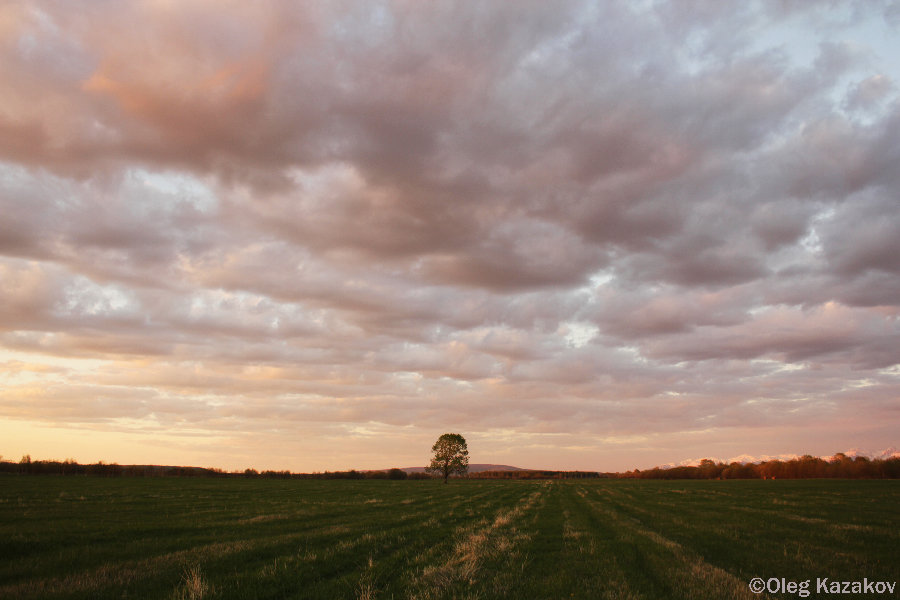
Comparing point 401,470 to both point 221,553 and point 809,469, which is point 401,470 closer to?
point 809,469

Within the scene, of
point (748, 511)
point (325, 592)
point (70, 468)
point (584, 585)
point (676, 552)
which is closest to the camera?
point (325, 592)

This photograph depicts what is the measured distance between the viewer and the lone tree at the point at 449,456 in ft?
365

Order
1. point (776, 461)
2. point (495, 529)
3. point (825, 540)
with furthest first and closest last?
point (776, 461)
point (495, 529)
point (825, 540)

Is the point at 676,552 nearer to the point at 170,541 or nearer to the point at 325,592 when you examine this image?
the point at 325,592

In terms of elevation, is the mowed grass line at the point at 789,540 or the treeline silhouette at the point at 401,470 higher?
the mowed grass line at the point at 789,540

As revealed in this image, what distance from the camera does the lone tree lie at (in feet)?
365

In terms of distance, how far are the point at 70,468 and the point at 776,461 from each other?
668 feet

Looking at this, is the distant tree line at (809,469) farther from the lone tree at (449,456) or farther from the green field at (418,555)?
the green field at (418,555)

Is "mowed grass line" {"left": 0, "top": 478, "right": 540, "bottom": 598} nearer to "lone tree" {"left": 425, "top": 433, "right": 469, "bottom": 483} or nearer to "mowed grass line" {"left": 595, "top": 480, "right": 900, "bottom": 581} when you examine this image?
"mowed grass line" {"left": 595, "top": 480, "right": 900, "bottom": 581}

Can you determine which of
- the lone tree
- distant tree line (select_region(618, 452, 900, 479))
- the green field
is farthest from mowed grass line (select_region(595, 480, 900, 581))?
distant tree line (select_region(618, 452, 900, 479))

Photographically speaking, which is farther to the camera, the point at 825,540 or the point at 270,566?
the point at 825,540

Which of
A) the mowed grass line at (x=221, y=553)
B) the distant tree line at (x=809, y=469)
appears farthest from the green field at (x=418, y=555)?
the distant tree line at (x=809, y=469)

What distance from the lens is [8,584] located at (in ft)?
33.3

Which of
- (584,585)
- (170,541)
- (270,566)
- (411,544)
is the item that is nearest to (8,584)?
(270,566)
